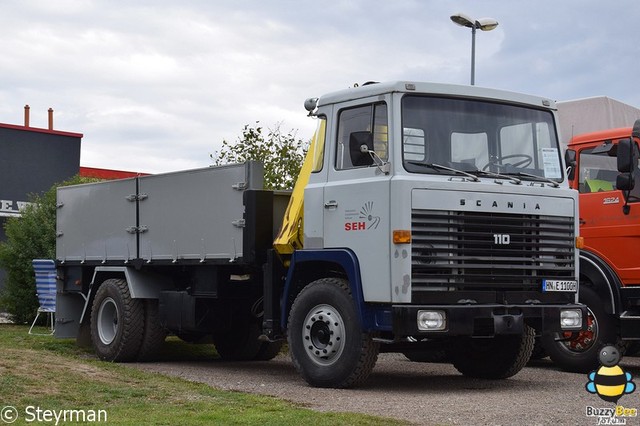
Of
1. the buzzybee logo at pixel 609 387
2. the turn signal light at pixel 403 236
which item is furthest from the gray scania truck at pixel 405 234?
the buzzybee logo at pixel 609 387

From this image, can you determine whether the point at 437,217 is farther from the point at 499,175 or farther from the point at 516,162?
the point at 516,162

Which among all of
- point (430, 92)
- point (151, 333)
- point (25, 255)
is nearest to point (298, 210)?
point (430, 92)

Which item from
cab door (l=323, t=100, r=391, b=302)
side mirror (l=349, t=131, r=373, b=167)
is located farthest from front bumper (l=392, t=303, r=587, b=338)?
side mirror (l=349, t=131, r=373, b=167)

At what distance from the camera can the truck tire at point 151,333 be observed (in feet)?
44.9

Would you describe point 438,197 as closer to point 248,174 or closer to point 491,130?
point 491,130

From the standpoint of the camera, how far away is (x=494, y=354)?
1195 cm

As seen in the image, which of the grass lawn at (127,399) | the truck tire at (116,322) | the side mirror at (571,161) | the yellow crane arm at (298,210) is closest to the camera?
the grass lawn at (127,399)

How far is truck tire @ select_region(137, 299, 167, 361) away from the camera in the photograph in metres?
13.7

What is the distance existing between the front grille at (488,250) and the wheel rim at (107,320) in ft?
18.3

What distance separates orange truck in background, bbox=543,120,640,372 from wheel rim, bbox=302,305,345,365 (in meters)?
3.22

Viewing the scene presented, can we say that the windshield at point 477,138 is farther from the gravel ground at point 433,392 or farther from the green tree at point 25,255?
the green tree at point 25,255

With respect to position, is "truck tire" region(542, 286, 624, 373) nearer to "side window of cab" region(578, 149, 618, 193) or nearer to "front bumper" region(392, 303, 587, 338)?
"side window of cab" region(578, 149, 618, 193)

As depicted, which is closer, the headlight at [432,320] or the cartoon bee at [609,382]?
the cartoon bee at [609,382]

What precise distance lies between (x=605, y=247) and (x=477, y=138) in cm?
299
